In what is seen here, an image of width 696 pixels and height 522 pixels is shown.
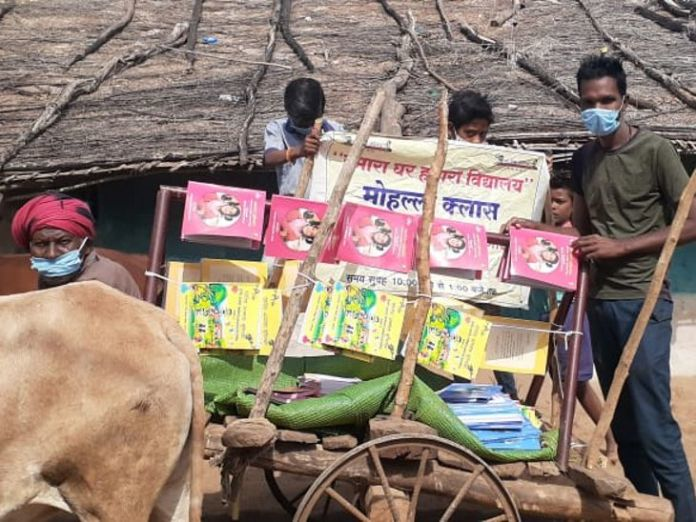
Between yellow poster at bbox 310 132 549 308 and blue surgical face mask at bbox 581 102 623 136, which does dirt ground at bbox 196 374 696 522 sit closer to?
yellow poster at bbox 310 132 549 308

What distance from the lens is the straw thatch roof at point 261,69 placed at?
741cm

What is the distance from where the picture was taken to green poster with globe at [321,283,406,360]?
13.7 feet

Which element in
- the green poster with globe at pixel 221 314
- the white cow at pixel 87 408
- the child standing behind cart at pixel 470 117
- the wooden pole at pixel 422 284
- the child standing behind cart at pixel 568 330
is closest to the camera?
the white cow at pixel 87 408

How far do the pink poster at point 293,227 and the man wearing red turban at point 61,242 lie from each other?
0.61m

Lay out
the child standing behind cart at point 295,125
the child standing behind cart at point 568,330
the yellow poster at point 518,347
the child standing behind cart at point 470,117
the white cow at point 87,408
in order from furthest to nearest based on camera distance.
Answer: the child standing behind cart at point 295,125, the child standing behind cart at point 470,117, the child standing behind cart at point 568,330, the yellow poster at point 518,347, the white cow at point 87,408

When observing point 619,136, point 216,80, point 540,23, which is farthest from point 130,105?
point 619,136

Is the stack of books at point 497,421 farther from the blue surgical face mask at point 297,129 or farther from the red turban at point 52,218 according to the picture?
the blue surgical face mask at point 297,129

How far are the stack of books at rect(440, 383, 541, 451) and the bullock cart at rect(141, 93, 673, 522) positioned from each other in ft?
0.31

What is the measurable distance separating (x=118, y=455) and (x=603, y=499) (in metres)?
1.82

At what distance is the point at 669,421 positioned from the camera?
4367 mm

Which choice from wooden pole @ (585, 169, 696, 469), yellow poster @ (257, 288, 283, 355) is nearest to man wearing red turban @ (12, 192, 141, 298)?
yellow poster @ (257, 288, 283, 355)

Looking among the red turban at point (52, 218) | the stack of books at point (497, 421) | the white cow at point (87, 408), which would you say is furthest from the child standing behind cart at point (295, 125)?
the white cow at point (87, 408)

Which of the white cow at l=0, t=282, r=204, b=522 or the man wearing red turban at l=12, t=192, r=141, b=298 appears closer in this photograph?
the white cow at l=0, t=282, r=204, b=522

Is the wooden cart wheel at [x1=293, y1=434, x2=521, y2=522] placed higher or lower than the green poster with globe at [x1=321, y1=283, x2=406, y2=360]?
lower
